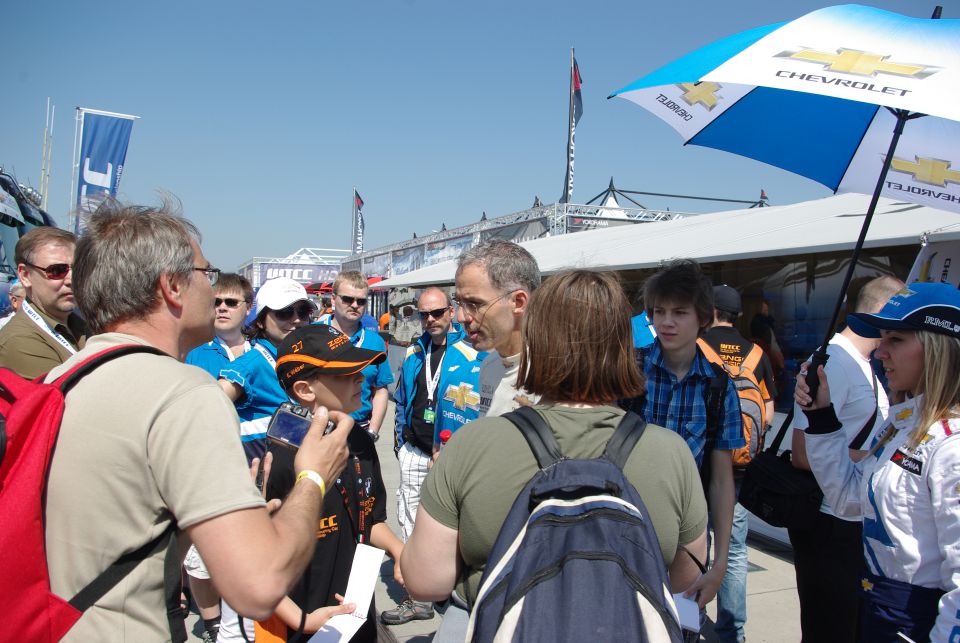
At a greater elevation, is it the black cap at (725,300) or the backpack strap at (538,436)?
the black cap at (725,300)

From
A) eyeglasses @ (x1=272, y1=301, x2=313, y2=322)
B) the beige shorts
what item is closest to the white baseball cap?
eyeglasses @ (x1=272, y1=301, x2=313, y2=322)

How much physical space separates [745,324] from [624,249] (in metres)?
2.37

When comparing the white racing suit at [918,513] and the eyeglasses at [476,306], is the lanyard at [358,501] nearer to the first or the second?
the eyeglasses at [476,306]

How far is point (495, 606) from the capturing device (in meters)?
1.17

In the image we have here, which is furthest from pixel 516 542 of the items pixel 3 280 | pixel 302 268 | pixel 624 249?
pixel 302 268

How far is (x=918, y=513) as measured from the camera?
68.9 inches

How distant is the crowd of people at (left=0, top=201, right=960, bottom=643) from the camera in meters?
1.21

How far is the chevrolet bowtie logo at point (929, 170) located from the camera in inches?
126

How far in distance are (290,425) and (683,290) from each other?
1.74 meters

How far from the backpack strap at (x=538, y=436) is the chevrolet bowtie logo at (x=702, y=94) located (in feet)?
8.97

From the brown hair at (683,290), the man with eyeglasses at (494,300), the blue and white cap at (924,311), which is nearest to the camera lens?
the blue and white cap at (924,311)

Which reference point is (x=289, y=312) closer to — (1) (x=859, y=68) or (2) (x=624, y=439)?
(2) (x=624, y=439)

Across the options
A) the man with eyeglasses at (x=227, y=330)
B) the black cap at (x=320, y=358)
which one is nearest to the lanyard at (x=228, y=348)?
the man with eyeglasses at (x=227, y=330)

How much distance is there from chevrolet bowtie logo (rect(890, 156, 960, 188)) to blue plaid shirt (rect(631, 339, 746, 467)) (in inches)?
65.2
